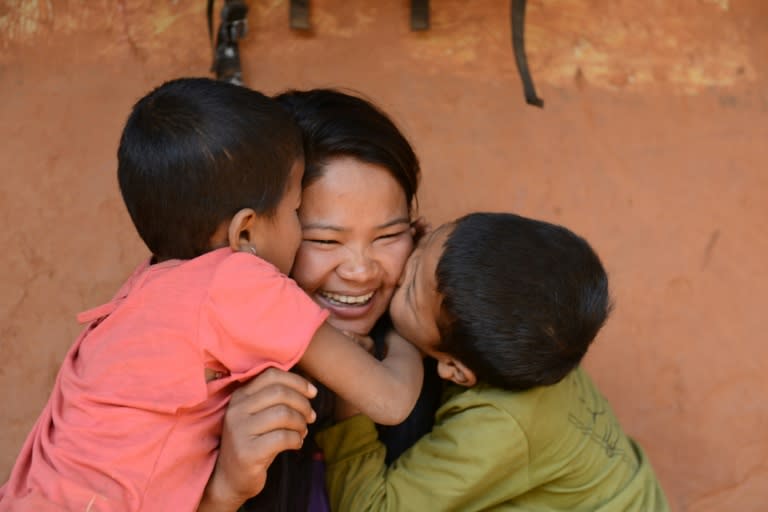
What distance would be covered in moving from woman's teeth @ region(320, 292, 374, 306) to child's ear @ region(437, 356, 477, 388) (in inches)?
8.8

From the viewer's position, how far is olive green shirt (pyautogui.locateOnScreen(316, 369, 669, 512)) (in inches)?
81.3

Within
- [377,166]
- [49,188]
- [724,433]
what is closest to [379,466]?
[377,166]

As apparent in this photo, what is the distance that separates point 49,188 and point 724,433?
224 centimetres

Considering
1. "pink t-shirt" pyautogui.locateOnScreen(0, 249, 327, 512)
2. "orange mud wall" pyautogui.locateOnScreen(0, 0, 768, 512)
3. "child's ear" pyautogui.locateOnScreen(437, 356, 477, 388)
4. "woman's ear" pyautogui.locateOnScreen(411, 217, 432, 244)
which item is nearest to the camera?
"pink t-shirt" pyautogui.locateOnScreen(0, 249, 327, 512)

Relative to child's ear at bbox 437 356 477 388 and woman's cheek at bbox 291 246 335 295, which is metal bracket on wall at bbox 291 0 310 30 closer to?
woman's cheek at bbox 291 246 335 295

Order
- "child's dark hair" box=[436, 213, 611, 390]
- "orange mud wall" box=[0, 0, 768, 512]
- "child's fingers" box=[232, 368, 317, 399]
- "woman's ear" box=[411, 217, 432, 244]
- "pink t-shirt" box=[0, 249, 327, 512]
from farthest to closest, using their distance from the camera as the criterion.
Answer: "orange mud wall" box=[0, 0, 768, 512] < "woman's ear" box=[411, 217, 432, 244] < "child's dark hair" box=[436, 213, 611, 390] < "child's fingers" box=[232, 368, 317, 399] < "pink t-shirt" box=[0, 249, 327, 512]

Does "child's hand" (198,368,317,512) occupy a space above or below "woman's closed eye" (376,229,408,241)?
below

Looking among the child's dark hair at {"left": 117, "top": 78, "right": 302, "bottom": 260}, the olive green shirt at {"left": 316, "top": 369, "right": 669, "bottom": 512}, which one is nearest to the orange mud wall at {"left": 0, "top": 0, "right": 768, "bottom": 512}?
the olive green shirt at {"left": 316, "top": 369, "right": 669, "bottom": 512}

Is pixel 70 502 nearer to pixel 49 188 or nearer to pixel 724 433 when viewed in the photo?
pixel 49 188

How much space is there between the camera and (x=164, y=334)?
1741 mm

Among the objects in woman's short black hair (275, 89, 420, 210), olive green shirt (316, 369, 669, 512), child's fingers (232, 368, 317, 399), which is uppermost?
woman's short black hair (275, 89, 420, 210)

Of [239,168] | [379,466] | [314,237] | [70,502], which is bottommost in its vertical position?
[379,466]

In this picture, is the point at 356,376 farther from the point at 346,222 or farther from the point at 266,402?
the point at 346,222

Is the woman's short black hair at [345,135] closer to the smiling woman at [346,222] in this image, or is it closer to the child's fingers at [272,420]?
the smiling woman at [346,222]
